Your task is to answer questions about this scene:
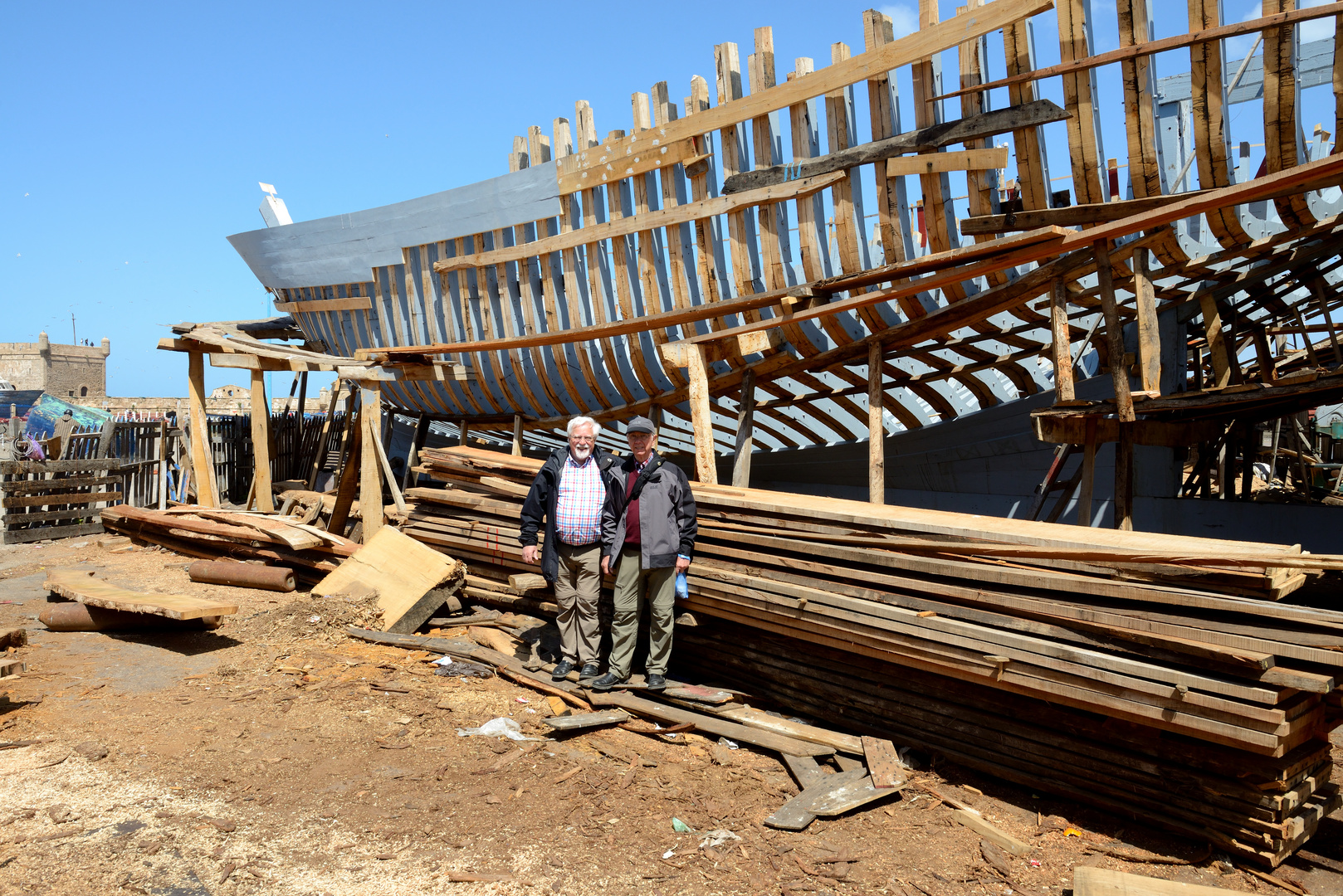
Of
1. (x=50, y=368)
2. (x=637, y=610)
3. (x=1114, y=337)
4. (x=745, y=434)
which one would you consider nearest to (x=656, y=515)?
(x=637, y=610)

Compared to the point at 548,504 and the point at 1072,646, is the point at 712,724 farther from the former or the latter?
the point at 1072,646

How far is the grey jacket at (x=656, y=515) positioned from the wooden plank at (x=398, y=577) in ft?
7.10

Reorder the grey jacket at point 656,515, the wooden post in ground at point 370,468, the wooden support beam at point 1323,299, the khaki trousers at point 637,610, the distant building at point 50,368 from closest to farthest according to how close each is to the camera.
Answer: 1. the grey jacket at point 656,515
2. the khaki trousers at point 637,610
3. the wooden post in ground at point 370,468
4. the wooden support beam at point 1323,299
5. the distant building at point 50,368

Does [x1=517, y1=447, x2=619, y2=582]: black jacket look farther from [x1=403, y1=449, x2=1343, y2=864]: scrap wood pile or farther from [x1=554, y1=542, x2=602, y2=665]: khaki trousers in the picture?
[x1=403, y1=449, x2=1343, y2=864]: scrap wood pile

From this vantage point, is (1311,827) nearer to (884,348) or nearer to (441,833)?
(441,833)

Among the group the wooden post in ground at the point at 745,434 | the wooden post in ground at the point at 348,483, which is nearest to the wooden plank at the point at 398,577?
the wooden post in ground at the point at 348,483

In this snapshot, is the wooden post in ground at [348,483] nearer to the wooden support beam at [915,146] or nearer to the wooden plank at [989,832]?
the wooden support beam at [915,146]

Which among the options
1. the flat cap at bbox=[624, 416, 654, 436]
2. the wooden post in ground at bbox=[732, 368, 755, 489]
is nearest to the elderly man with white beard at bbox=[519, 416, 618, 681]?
the flat cap at bbox=[624, 416, 654, 436]

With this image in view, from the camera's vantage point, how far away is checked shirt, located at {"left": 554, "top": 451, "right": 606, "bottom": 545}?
19.0ft

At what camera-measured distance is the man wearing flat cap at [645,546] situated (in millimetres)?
5656

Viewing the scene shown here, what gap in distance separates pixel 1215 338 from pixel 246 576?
10.4 meters

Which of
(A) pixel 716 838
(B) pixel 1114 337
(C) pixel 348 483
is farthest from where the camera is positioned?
(C) pixel 348 483

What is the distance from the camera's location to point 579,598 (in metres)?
5.97

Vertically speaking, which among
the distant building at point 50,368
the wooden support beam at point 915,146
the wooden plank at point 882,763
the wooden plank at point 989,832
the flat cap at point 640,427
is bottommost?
the wooden plank at point 989,832
